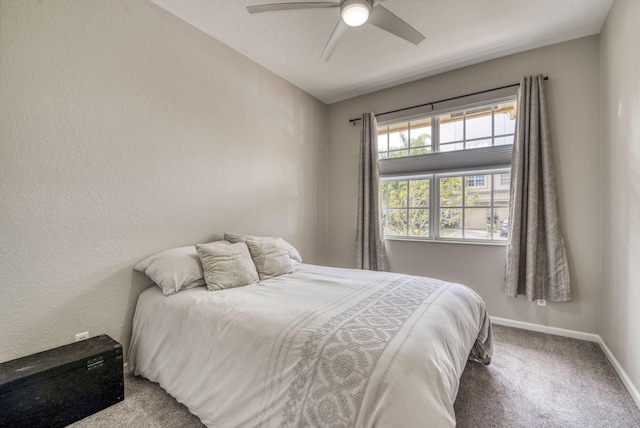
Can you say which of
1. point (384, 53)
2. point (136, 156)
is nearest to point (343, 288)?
point (136, 156)

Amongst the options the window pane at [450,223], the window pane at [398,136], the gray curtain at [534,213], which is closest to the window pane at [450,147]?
the window pane at [398,136]

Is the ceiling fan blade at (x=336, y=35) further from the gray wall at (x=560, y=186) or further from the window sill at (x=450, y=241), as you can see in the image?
the window sill at (x=450, y=241)

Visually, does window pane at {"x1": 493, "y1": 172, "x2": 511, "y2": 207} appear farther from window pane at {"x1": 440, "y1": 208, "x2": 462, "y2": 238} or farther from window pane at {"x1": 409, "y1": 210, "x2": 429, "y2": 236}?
window pane at {"x1": 409, "y1": 210, "x2": 429, "y2": 236}

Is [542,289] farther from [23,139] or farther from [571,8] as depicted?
[23,139]

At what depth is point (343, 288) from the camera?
194cm

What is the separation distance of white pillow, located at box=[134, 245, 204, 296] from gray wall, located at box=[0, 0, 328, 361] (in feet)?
0.58

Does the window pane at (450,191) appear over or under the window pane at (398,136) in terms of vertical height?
under

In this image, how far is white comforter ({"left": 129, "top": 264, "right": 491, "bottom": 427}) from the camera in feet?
3.40

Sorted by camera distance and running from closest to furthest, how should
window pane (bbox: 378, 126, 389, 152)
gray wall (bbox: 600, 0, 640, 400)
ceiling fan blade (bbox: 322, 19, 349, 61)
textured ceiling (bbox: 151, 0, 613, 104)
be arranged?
1. gray wall (bbox: 600, 0, 640, 400)
2. ceiling fan blade (bbox: 322, 19, 349, 61)
3. textured ceiling (bbox: 151, 0, 613, 104)
4. window pane (bbox: 378, 126, 389, 152)

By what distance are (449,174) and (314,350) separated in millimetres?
2790

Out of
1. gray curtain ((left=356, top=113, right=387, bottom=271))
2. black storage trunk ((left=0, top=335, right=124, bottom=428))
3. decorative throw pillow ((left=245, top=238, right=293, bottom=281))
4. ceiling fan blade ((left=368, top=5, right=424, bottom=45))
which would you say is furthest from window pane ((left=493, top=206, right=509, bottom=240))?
black storage trunk ((left=0, top=335, right=124, bottom=428))

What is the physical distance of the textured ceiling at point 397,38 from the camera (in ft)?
7.32

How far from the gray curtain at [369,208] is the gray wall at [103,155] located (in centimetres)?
144

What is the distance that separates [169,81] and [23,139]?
1.07 meters
